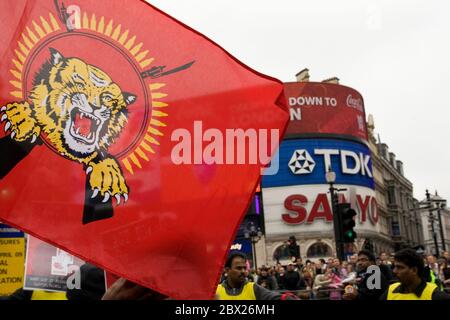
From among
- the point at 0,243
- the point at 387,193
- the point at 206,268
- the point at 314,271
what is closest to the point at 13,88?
the point at 206,268

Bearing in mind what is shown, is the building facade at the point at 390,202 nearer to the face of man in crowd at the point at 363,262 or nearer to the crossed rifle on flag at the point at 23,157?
the face of man in crowd at the point at 363,262

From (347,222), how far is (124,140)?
981cm

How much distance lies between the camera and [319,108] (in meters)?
55.3

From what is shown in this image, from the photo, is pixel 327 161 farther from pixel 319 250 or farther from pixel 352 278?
pixel 352 278

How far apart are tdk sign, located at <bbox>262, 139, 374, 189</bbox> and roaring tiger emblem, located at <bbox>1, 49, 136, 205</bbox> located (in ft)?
161

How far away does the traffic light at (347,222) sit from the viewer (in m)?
13.1

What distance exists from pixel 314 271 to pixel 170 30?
14.4 m

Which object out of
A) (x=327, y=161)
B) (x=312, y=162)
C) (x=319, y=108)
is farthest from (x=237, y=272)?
(x=319, y=108)

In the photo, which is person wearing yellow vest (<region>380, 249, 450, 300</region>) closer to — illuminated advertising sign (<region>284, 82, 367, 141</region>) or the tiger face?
the tiger face

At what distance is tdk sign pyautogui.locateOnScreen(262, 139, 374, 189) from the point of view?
53469 mm

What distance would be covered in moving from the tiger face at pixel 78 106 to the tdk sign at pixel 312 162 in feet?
161

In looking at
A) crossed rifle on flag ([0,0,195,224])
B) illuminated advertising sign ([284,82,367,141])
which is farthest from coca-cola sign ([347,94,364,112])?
crossed rifle on flag ([0,0,195,224])

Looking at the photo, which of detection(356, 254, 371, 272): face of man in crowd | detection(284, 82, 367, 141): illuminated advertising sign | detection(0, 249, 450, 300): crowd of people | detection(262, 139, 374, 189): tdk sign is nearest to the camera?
detection(0, 249, 450, 300): crowd of people

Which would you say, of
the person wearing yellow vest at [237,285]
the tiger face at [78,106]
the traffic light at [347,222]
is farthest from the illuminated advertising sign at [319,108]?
the tiger face at [78,106]
